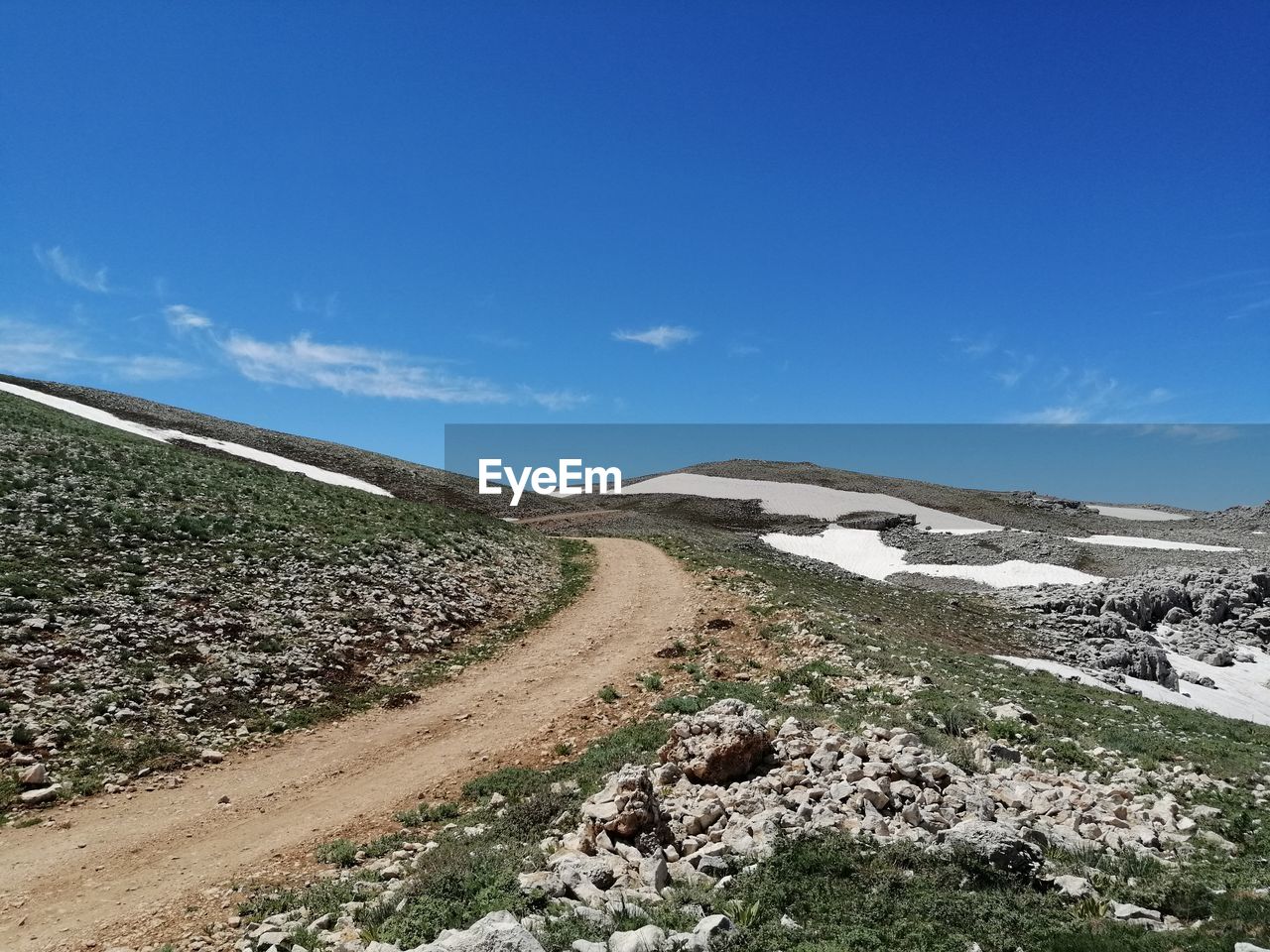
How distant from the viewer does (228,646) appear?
17.3 m

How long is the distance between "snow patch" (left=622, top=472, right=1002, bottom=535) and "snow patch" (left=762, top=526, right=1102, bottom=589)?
787 cm

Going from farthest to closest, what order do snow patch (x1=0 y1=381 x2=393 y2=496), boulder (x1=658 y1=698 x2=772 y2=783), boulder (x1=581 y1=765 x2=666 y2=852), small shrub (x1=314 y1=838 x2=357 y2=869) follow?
snow patch (x1=0 y1=381 x2=393 y2=496) → boulder (x1=658 y1=698 x2=772 y2=783) → small shrub (x1=314 y1=838 x2=357 y2=869) → boulder (x1=581 y1=765 x2=666 y2=852)

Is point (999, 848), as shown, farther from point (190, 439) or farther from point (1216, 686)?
point (190, 439)

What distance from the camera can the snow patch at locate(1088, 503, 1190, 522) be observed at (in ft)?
249

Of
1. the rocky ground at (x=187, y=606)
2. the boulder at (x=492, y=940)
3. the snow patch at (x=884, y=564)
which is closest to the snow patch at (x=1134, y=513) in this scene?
the snow patch at (x=884, y=564)

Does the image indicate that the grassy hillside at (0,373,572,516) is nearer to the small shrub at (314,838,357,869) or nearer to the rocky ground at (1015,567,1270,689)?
the rocky ground at (1015,567,1270,689)

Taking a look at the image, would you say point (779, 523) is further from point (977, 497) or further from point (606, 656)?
point (606, 656)

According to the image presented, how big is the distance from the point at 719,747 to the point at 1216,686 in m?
23.0

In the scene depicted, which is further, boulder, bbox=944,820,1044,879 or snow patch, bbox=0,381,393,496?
snow patch, bbox=0,381,393,496

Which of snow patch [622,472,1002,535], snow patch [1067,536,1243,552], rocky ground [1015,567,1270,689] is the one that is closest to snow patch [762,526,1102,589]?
rocky ground [1015,567,1270,689]

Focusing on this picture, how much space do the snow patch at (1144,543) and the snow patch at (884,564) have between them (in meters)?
12.2

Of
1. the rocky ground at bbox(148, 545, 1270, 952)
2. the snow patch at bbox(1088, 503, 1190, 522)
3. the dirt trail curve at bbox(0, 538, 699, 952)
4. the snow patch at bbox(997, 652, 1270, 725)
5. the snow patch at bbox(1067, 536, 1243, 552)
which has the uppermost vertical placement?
the snow patch at bbox(1088, 503, 1190, 522)

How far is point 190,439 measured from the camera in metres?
55.5

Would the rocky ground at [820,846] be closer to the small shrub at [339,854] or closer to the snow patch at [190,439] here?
the small shrub at [339,854]
